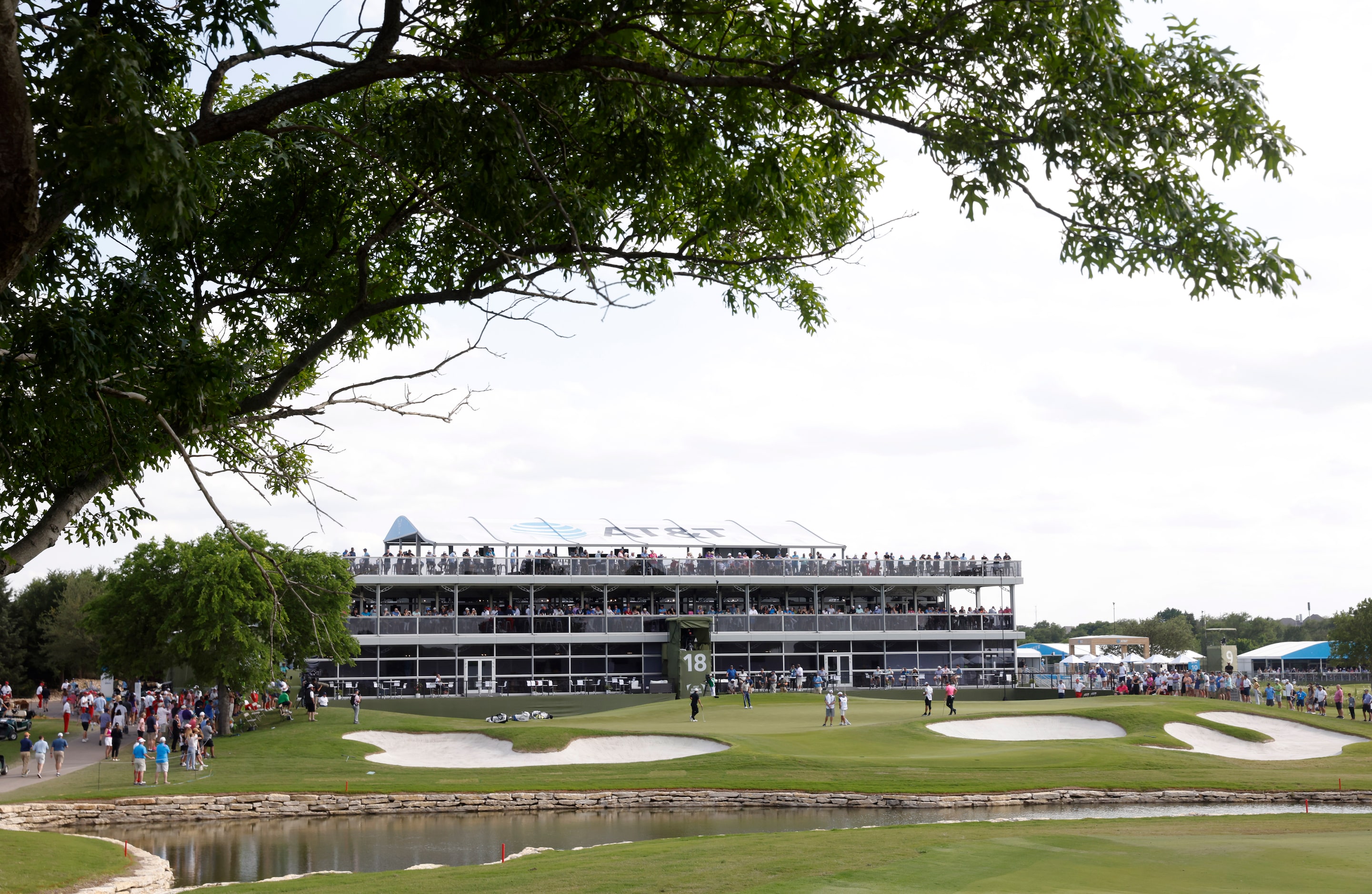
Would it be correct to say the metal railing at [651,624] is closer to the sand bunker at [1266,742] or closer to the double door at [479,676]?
the double door at [479,676]

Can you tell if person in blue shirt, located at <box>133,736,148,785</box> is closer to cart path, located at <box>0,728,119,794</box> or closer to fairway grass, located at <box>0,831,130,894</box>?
cart path, located at <box>0,728,119,794</box>

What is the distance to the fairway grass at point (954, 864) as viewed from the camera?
1238 cm

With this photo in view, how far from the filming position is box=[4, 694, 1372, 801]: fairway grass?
27516mm

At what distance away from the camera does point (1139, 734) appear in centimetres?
3575

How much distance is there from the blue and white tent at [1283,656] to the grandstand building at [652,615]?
34749 millimetres

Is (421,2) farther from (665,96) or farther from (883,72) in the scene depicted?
(883,72)

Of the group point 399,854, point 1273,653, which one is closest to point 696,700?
point 399,854

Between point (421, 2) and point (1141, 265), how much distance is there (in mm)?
5750

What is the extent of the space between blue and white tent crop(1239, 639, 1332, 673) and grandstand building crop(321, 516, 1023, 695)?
34.7 metres

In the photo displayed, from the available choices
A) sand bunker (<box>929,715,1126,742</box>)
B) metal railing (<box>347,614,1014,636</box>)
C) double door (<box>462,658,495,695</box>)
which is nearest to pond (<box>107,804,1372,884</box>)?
sand bunker (<box>929,715,1126,742</box>)

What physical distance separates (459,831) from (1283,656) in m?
76.6

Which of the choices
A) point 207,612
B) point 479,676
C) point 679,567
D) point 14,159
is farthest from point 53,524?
point 679,567

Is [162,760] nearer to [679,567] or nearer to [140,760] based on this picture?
[140,760]

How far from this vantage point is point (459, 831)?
24203 millimetres
